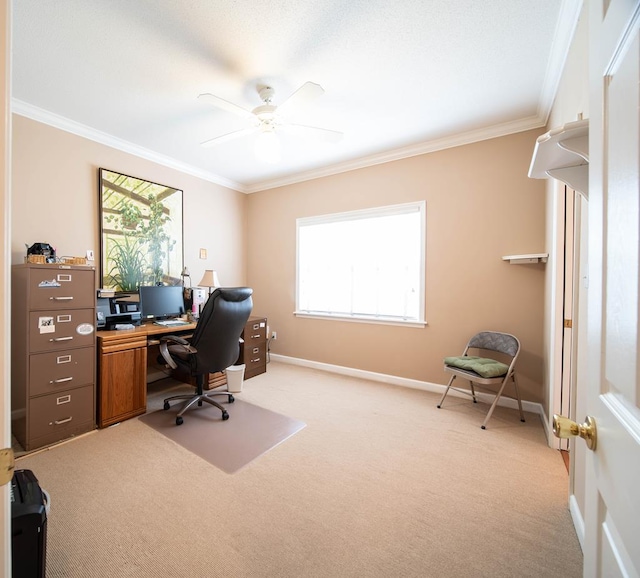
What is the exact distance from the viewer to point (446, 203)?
124 inches

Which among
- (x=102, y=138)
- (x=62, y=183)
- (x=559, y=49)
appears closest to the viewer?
(x=559, y=49)

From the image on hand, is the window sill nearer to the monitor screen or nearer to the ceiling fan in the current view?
the monitor screen

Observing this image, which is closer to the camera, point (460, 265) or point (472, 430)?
point (472, 430)

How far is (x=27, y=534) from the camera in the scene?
3.30 ft

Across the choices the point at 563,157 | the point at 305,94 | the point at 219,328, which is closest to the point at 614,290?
the point at 563,157

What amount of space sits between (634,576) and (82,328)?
3008 millimetres

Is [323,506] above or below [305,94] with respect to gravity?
below

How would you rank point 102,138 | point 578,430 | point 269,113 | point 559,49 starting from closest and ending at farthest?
point 578,430, point 559,49, point 269,113, point 102,138

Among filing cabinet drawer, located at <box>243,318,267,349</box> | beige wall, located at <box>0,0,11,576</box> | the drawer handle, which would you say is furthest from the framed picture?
beige wall, located at <box>0,0,11,576</box>

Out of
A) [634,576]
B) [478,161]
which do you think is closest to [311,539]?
[634,576]

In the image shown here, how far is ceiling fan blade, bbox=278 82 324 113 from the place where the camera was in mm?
1837

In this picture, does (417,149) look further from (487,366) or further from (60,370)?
(60,370)

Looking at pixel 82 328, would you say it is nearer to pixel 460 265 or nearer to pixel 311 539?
pixel 311 539

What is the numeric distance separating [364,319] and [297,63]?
105 inches
